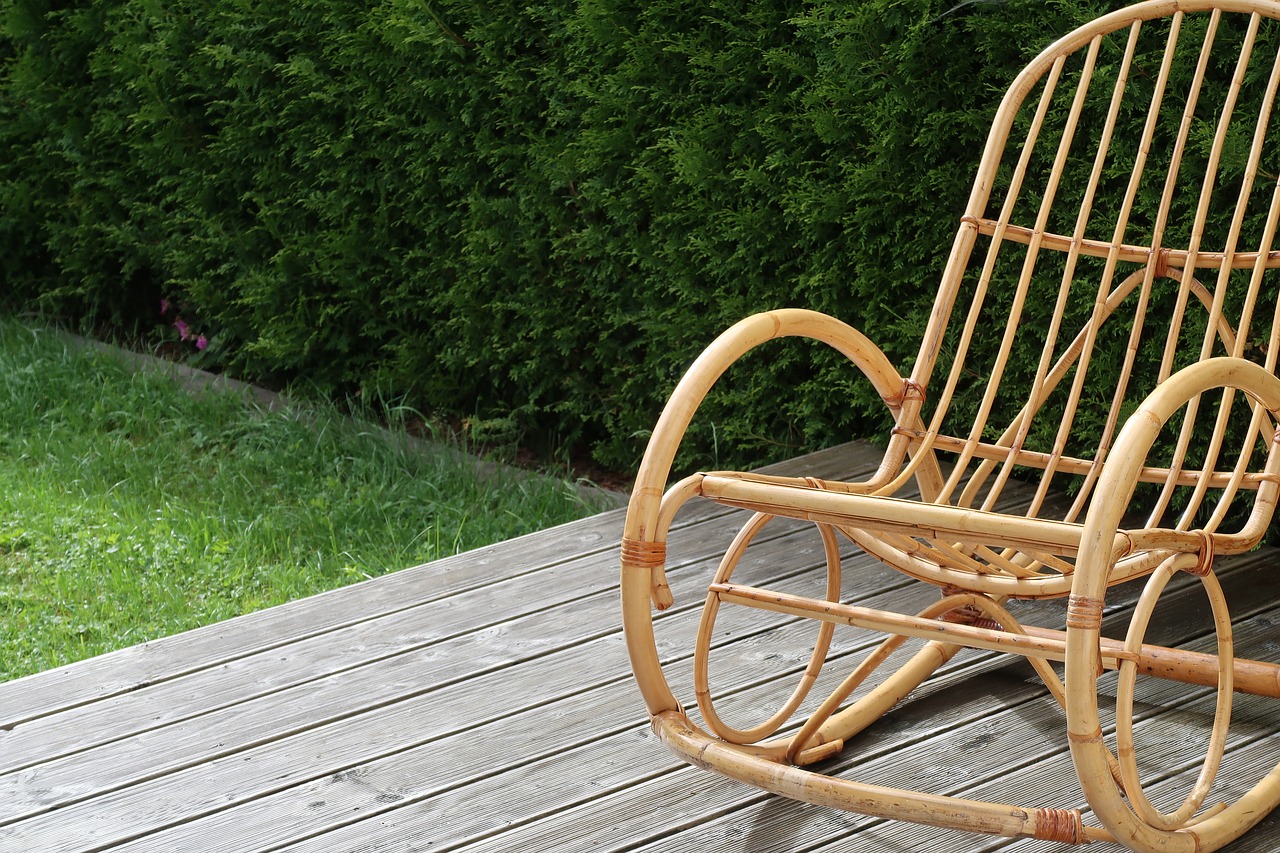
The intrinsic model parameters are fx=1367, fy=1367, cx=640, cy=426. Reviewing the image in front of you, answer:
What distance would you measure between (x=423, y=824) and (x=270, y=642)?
22.5 inches

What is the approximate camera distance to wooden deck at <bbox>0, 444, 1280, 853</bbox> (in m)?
1.60

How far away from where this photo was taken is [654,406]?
324cm

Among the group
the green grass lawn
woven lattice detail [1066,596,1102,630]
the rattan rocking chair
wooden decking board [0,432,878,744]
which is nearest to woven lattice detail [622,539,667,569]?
the rattan rocking chair

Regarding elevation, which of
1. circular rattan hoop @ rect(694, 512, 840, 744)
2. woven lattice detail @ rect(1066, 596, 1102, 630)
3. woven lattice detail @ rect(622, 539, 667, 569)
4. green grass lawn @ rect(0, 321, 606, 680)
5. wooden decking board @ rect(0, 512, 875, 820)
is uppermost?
woven lattice detail @ rect(1066, 596, 1102, 630)

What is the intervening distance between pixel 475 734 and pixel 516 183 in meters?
1.75

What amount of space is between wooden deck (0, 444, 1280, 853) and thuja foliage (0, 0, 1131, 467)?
2.46ft

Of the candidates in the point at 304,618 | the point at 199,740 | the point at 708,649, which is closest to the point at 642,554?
the point at 708,649

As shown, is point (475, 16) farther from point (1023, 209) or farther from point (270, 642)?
point (270, 642)

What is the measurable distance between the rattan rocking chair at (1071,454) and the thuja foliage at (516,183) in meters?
0.21

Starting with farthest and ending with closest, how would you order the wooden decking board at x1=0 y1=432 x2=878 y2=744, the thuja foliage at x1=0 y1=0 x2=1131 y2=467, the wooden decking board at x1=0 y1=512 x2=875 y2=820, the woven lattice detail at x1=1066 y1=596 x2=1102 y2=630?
the thuja foliage at x1=0 y1=0 x2=1131 y2=467 → the wooden decking board at x1=0 y1=432 x2=878 y2=744 → the wooden decking board at x1=0 y1=512 x2=875 y2=820 → the woven lattice detail at x1=1066 y1=596 x2=1102 y2=630

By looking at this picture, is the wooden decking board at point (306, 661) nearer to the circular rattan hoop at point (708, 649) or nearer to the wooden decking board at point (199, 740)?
the wooden decking board at point (199, 740)

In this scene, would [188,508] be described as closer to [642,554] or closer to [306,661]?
[306,661]

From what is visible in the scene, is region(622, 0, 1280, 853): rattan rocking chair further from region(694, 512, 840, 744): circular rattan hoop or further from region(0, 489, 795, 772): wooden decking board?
region(0, 489, 795, 772): wooden decking board

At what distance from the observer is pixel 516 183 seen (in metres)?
3.26
